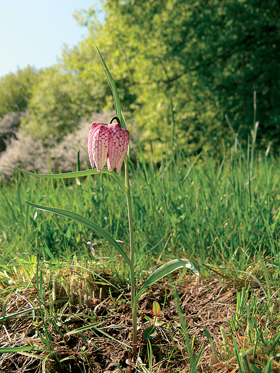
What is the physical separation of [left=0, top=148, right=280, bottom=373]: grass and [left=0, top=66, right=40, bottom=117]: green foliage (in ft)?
71.0

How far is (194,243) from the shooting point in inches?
57.5

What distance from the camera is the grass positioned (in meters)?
0.99

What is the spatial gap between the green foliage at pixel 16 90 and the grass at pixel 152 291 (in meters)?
21.6

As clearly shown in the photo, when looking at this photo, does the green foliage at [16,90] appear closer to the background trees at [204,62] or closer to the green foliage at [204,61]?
the background trees at [204,62]

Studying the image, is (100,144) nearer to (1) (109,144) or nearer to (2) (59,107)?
(1) (109,144)

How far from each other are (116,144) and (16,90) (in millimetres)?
23619

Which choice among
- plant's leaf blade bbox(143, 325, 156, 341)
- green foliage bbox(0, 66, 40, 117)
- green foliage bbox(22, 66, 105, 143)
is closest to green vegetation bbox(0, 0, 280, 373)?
plant's leaf blade bbox(143, 325, 156, 341)

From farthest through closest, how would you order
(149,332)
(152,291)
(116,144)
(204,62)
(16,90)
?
(16,90) < (204,62) < (152,291) < (149,332) < (116,144)

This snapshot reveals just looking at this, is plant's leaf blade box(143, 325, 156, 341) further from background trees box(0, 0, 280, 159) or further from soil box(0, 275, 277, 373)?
background trees box(0, 0, 280, 159)

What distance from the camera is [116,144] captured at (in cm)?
90

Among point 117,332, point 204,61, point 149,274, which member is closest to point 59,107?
point 204,61

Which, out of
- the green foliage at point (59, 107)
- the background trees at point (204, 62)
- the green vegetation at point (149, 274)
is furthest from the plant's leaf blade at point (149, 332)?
the green foliage at point (59, 107)

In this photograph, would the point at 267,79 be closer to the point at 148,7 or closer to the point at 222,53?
the point at 222,53

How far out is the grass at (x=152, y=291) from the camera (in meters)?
0.99
